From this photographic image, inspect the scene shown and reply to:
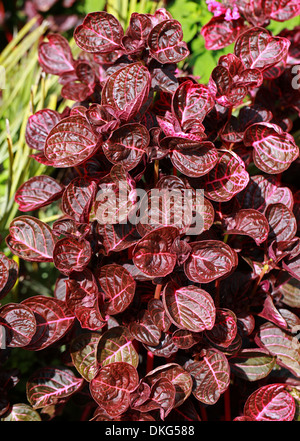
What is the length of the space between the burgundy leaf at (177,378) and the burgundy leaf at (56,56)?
77 centimetres

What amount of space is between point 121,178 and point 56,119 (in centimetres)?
31

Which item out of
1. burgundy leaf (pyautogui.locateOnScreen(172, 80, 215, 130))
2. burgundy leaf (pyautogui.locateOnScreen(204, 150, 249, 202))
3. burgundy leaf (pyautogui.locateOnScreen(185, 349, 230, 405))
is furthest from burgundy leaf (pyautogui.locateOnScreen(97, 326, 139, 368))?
burgundy leaf (pyautogui.locateOnScreen(172, 80, 215, 130))

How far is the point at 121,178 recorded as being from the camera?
2.64 ft

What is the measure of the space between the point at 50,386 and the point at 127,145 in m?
0.57

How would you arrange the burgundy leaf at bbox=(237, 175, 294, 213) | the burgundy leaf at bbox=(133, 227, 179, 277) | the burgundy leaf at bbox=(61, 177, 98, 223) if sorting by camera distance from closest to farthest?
the burgundy leaf at bbox=(133, 227, 179, 277) < the burgundy leaf at bbox=(61, 177, 98, 223) < the burgundy leaf at bbox=(237, 175, 294, 213)

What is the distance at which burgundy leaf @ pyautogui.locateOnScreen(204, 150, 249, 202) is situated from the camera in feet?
2.76

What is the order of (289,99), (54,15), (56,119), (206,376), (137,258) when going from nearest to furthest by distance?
(137,258), (206,376), (56,119), (289,99), (54,15)

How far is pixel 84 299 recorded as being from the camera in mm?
864

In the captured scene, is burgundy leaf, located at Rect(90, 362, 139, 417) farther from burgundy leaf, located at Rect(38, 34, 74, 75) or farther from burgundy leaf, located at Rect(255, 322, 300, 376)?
burgundy leaf, located at Rect(38, 34, 74, 75)

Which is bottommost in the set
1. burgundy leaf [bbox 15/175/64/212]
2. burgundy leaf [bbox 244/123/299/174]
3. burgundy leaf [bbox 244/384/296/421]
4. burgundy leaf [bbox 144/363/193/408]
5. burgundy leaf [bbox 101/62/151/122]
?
burgundy leaf [bbox 244/384/296/421]

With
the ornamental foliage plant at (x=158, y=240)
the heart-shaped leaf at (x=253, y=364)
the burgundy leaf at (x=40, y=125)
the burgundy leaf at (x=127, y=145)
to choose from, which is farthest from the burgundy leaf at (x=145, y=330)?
the burgundy leaf at (x=40, y=125)

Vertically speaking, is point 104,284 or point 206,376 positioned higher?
point 104,284

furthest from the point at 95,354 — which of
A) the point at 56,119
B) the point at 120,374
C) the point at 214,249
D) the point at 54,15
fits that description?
the point at 54,15

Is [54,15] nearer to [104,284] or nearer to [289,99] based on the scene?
[289,99]
